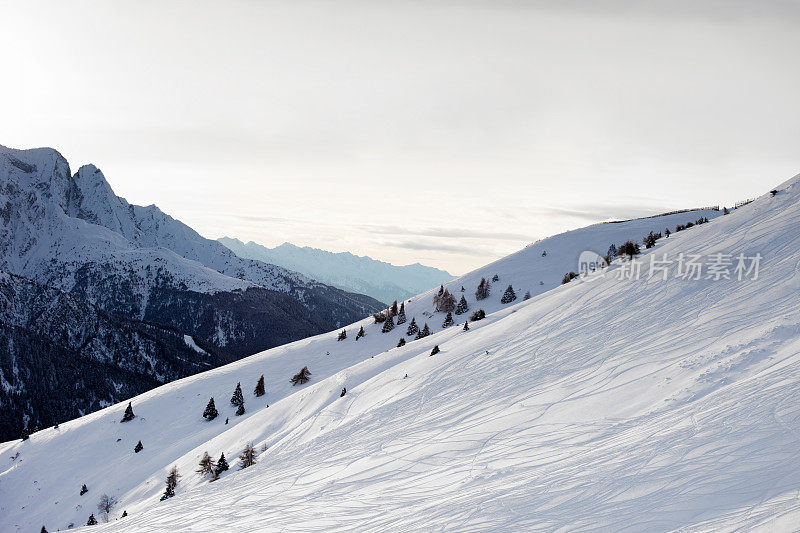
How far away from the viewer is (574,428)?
10430 mm

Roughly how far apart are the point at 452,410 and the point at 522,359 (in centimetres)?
485

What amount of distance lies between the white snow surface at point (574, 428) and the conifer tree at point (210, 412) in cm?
866

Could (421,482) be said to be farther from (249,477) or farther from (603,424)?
(249,477)

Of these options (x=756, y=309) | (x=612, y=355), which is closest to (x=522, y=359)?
(x=612, y=355)

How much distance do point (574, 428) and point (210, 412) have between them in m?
40.3

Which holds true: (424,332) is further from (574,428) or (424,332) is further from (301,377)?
(574,428)

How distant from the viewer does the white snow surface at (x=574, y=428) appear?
6.88 meters

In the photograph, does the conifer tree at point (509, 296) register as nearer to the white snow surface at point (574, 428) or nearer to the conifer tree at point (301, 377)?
the white snow surface at point (574, 428)

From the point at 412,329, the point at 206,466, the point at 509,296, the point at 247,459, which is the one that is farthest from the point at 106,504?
the point at 509,296

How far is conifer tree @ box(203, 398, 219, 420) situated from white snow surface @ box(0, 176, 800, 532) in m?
8.66

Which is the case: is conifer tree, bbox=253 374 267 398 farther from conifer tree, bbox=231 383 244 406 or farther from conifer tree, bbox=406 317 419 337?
conifer tree, bbox=406 317 419 337

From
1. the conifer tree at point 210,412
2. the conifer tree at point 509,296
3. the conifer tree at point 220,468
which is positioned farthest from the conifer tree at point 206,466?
the conifer tree at point 509,296

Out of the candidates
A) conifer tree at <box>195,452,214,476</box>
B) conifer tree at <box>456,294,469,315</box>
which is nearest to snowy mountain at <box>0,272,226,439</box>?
conifer tree at <box>195,452,214,476</box>

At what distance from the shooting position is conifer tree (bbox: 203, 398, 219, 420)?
39.9 meters
